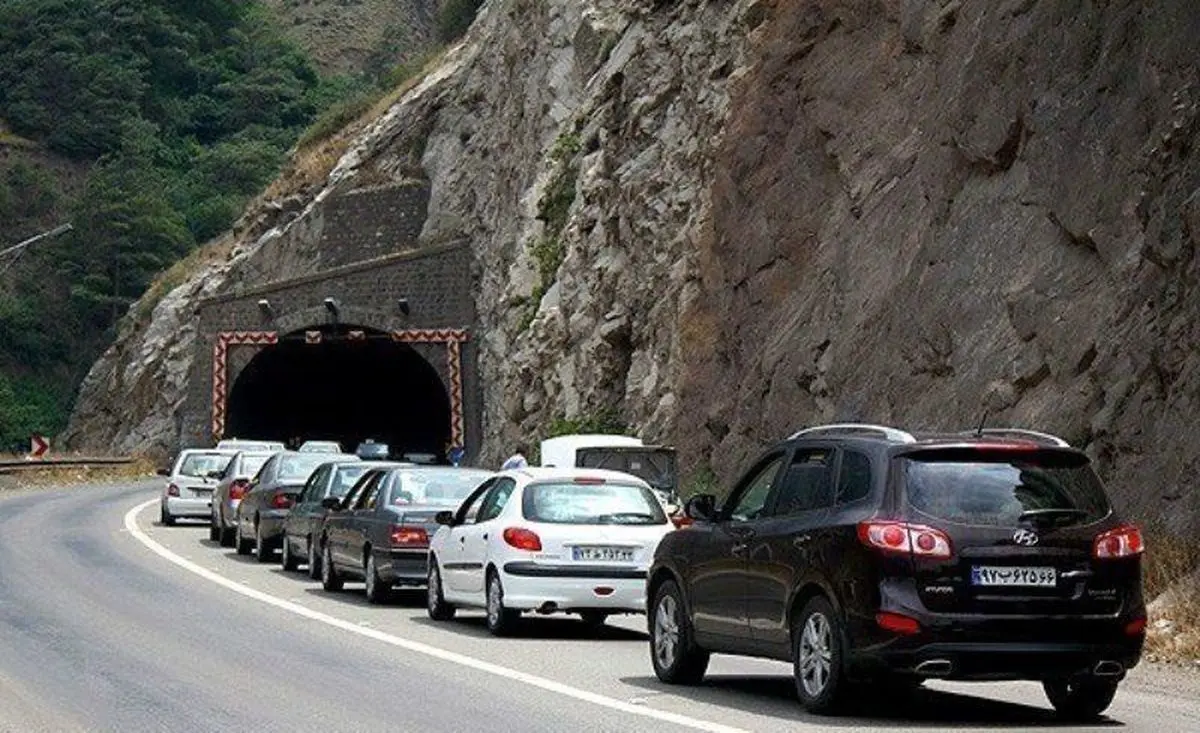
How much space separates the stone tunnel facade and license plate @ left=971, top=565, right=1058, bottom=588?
169ft

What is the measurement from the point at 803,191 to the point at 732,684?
74.4 ft

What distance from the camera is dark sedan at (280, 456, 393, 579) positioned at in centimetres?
2868

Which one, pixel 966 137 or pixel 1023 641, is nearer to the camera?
pixel 1023 641

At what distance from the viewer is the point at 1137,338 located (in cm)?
2500

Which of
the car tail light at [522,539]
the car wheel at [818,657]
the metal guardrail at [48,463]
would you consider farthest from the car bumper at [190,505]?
the car wheel at [818,657]

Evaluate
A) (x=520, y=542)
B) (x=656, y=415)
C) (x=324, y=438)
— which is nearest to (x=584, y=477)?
(x=520, y=542)

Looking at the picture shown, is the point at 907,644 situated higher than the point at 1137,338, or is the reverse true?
the point at 1137,338

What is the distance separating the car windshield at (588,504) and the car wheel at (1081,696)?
6.84m

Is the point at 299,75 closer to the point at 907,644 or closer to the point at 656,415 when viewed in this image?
the point at 656,415

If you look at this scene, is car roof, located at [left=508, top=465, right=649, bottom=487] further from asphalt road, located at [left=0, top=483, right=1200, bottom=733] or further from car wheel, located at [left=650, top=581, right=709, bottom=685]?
car wheel, located at [left=650, top=581, right=709, bottom=685]

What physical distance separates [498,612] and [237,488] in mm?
17049

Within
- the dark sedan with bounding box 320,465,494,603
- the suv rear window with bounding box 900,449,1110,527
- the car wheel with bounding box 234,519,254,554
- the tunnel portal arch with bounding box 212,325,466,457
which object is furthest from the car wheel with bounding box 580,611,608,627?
the tunnel portal arch with bounding box 212,325,466,457

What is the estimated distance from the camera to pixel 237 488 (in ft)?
121

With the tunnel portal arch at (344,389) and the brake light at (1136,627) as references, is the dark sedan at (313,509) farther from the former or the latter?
the tunnel portal arch at (344,389)
